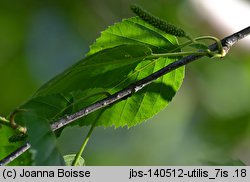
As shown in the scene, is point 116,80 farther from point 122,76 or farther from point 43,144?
point 43,144

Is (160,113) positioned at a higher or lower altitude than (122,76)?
higher

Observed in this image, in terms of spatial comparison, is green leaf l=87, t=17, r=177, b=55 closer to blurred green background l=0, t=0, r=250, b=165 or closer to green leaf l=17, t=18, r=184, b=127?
green leaf l=17, t=18, r=184, b=127

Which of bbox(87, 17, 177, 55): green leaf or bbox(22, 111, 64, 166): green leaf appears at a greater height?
bbox(87, 17, 177, 55): green leaf

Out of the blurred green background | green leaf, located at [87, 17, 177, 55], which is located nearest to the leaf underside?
green leaf, located at [87, 17, 177, 55]

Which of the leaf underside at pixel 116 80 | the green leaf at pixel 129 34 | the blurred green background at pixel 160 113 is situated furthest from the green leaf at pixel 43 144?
the blurred green background at pixel 160 113

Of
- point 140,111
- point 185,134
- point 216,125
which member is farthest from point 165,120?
point 140,111

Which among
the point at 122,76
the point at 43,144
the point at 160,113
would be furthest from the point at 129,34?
the point at 160,113

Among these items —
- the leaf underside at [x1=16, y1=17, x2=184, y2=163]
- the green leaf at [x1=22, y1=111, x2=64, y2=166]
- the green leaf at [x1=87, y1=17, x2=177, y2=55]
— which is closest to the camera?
the green leaf at [x1=22, y1=111, x2=64, y2=166]

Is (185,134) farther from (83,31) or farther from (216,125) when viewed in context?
(83,31)
